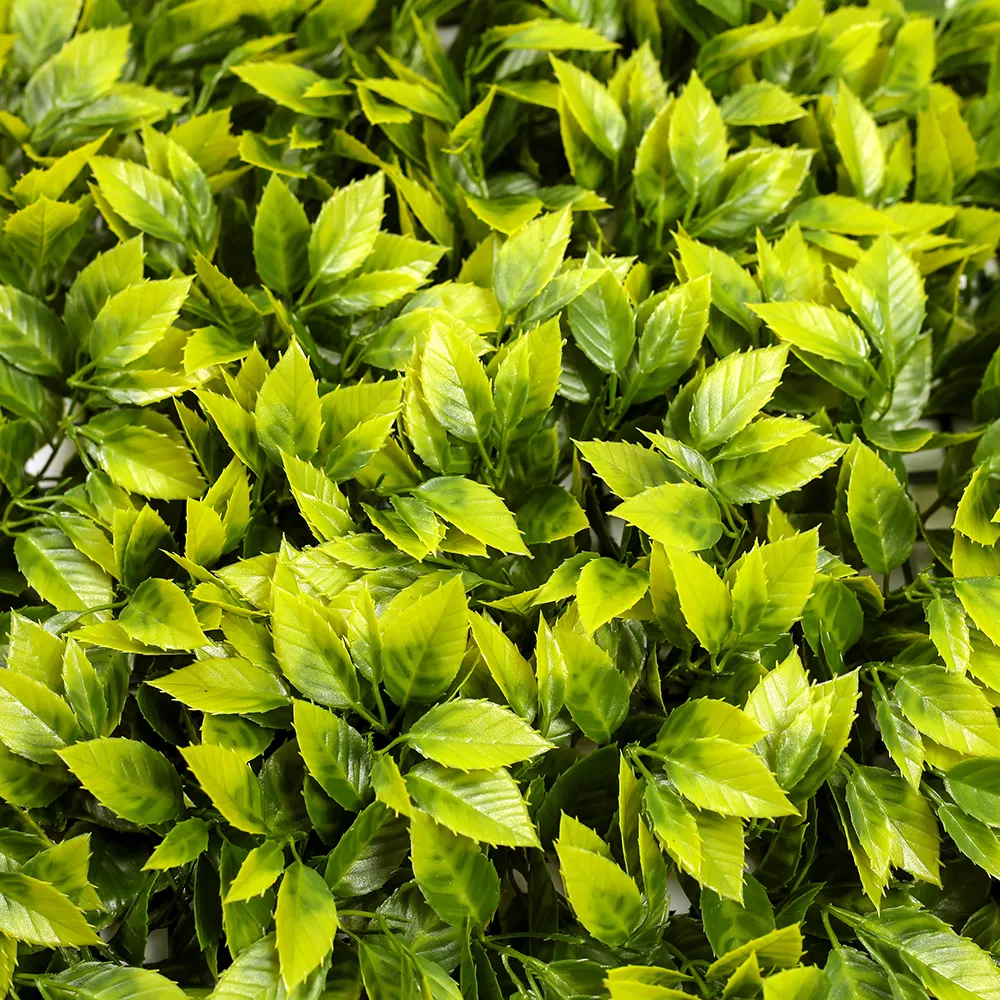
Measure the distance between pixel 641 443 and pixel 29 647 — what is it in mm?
482

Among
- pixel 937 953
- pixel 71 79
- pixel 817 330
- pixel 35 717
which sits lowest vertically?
pixel 937 953

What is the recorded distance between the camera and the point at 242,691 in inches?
25.3

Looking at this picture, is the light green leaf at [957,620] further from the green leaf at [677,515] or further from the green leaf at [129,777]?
the green leaf at [129,777]

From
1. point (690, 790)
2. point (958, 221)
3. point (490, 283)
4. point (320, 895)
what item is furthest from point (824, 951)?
point (958, 221)

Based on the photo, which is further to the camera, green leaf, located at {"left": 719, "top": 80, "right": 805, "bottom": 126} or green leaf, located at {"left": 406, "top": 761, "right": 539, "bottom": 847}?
green leaf, located at {"left": 719, "top": 80, "right": 805, "bottom": 126}

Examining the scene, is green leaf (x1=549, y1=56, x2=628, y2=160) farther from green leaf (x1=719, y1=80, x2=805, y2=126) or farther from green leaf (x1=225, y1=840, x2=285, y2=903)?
green leaf (x1=225, y1=840, x2=285, y2=903)

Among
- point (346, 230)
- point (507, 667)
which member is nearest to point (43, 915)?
point (507, 667)

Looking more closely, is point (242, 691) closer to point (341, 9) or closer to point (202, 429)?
point (202, 429)

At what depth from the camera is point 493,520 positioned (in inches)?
27.2

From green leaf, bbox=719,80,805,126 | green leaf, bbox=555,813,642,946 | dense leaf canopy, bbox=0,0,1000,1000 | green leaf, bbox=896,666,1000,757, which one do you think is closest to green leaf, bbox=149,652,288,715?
dense leaf canopy, bbox=0,0,1000,1000

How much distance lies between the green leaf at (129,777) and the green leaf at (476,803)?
16 centimetres

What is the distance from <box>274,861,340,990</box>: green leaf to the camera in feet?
1.85

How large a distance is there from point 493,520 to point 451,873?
237 mm

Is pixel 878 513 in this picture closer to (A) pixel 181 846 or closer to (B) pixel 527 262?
(B) pixel 527 262
